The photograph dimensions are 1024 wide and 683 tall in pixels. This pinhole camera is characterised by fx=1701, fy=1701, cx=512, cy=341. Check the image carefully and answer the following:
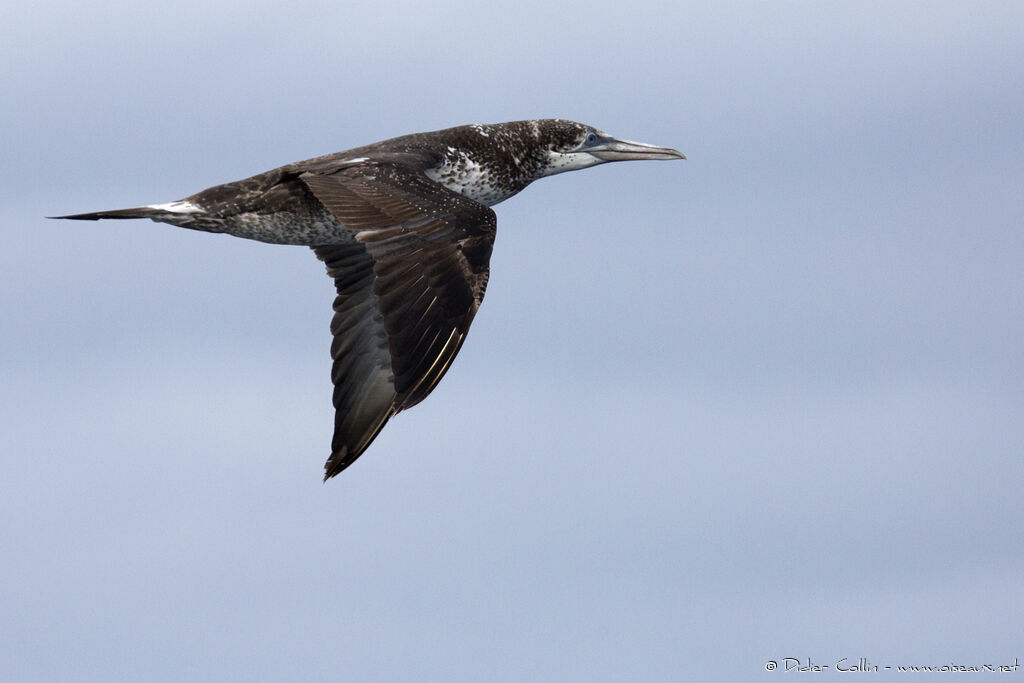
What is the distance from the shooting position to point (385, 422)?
18.4 metres

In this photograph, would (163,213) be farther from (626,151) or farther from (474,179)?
(626,151)

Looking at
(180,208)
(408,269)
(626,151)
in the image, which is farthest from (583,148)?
(408,269)

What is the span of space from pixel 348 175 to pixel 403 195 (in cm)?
102

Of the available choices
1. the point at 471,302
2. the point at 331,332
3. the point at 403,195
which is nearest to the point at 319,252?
the point at 331,332

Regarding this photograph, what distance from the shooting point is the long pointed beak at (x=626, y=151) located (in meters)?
20.8

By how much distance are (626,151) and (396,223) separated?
5792 millimetres

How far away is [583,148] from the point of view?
20.8 metres

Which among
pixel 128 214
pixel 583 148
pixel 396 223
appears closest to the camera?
pixel 396 223

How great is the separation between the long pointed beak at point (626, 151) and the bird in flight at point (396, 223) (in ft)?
0.06

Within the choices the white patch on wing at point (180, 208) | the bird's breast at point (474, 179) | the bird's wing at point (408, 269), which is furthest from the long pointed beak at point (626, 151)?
the white patch on wing at point (180, 208)

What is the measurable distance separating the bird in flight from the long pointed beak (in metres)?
0.02

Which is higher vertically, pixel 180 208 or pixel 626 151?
pixel 180 208

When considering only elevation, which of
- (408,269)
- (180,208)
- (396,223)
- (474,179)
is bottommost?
(408,269)

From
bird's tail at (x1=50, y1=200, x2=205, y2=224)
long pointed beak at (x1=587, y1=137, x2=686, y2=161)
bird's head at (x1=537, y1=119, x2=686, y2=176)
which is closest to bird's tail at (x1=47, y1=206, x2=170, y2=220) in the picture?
bird's tail at (x1=50, y1=200, x2=205, y2=224)
